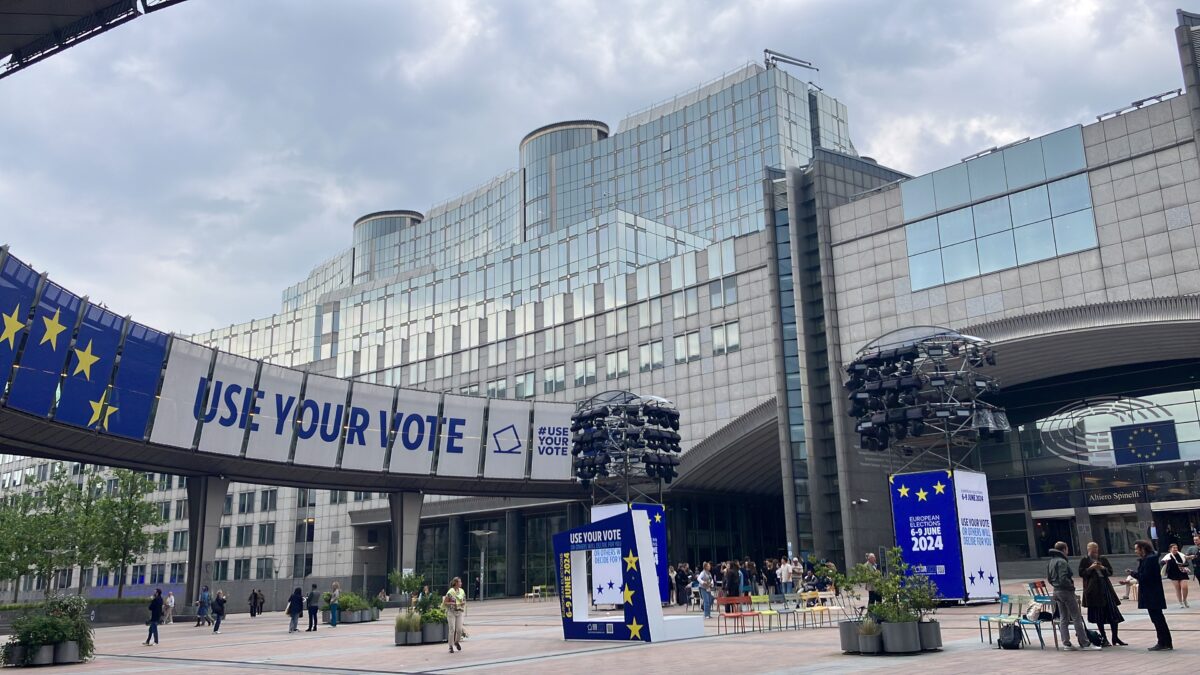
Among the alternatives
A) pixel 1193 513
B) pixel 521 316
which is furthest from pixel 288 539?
pixel 1193 513

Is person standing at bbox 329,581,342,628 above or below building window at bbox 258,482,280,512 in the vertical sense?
below

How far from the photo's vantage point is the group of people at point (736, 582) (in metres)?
31.0

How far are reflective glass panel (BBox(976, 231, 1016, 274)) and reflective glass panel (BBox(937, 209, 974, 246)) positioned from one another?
81 cm

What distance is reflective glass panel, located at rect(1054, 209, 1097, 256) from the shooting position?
143 feet

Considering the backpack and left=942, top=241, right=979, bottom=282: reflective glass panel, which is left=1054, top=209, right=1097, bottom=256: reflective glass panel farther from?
the backpack

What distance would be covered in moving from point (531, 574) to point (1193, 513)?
42136 mm

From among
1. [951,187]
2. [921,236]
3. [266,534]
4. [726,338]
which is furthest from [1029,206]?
[266,534]

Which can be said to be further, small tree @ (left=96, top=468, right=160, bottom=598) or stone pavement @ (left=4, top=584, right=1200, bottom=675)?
small tree @ (left=96, top=468, right=160, bottom=598)

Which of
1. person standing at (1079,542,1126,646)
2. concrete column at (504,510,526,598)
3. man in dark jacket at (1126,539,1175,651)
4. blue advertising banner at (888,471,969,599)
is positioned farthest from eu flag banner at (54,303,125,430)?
concrete column at (504,510,526,598)

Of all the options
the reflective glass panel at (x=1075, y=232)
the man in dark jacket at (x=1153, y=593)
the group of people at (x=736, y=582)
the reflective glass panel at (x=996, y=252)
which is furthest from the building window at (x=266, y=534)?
the man in dark jacket at (x=1153, y=593)

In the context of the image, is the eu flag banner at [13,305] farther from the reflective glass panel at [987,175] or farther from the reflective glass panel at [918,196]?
the reflective glass panel at [987,175]

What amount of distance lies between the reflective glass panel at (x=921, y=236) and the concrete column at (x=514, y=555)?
3524cm

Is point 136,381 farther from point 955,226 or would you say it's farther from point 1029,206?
point 1029,206

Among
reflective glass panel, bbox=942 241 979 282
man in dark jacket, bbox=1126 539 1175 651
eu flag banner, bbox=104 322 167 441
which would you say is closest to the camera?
man in dark jacket, bbox=1126 539 1175 651
